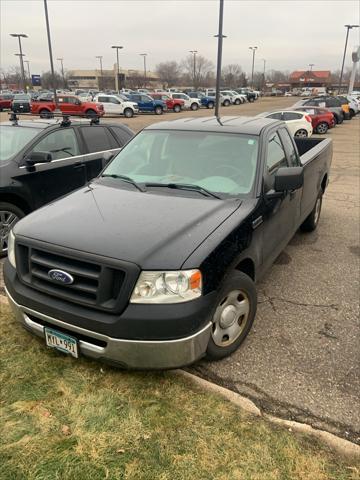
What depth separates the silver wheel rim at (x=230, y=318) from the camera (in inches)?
118

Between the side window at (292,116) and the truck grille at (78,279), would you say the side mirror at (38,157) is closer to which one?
the truck grille at (78,279)

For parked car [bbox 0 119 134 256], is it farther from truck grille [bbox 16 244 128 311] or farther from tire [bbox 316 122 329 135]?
tire [bbox 316 122 329 135]

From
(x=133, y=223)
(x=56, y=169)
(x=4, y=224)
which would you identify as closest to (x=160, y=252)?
(x=133, y=223)

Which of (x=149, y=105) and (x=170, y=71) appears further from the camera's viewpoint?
(x=170, y=71)

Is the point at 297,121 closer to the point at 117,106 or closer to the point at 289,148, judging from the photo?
the point at 289,148

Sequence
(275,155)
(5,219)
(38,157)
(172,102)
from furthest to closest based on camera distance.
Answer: (172,102)
(5,219)
(38,157)
(275,155)

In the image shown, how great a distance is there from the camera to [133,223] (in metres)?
2.96

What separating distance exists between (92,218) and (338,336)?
2.36 metres

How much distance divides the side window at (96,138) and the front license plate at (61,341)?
398 centimetres

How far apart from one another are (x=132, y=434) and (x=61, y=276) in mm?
1074

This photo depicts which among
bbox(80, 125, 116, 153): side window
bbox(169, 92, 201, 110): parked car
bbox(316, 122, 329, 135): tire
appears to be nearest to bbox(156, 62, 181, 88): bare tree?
bbox(169, 92, 201, 110): parked car

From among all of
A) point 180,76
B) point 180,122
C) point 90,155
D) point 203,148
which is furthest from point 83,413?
point 180,76

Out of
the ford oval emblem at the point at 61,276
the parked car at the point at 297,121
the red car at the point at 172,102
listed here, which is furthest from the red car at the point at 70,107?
the ford oval emblem at the point at 61,276

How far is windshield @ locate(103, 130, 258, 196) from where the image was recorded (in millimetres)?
3695
